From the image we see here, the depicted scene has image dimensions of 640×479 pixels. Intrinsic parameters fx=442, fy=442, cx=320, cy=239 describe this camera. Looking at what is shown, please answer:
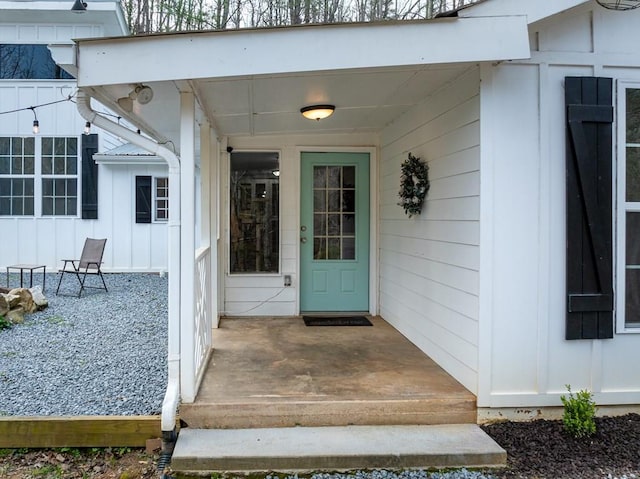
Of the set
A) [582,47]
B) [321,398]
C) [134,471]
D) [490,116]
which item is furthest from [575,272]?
[134,471]

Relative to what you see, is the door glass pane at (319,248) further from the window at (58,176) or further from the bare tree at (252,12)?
the bare tree at (252,12)

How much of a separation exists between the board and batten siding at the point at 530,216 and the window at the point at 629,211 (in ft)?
0.89

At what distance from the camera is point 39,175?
8.33 meters

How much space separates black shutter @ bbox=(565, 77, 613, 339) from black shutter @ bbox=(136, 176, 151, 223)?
7403mm

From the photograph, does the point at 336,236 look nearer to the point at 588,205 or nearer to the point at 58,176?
the point at 588,205

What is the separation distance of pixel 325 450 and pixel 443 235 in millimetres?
1694

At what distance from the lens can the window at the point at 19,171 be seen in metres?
8.32

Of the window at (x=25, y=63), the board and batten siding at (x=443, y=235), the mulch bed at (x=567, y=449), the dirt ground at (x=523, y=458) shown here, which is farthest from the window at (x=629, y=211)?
the window at (x=25, y=63)

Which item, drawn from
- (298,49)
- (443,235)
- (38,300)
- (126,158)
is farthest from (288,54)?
(126,158)

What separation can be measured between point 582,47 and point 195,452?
3217 mm

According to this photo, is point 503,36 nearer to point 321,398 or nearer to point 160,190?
point 321,398

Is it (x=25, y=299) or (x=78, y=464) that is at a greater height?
(x=25, y=299)

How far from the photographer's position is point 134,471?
7.70 ft

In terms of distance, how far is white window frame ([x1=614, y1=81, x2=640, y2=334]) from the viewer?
2729mm
